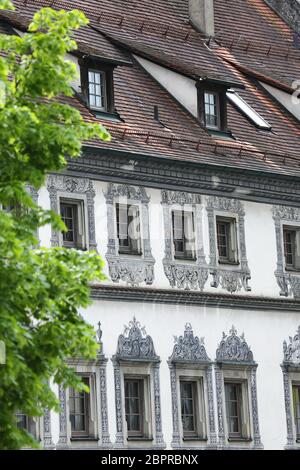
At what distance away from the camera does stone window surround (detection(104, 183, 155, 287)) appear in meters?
42.4

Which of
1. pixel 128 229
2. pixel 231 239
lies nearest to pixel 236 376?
pixel 231 239

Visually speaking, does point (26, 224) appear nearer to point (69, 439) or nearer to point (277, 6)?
point (69, 439)

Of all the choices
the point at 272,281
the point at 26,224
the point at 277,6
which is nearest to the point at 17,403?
the point at 26,224

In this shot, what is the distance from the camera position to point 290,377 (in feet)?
152

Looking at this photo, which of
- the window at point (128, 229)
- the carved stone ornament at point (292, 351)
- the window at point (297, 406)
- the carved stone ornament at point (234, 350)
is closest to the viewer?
the window at point (128, 229)

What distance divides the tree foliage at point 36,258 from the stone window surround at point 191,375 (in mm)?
13187

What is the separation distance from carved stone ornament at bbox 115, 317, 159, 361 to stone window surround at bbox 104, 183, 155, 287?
0.89 metres

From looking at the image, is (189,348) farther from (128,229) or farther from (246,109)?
(246,109)

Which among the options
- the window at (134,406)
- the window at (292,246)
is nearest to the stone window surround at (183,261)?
the window at (134,406)

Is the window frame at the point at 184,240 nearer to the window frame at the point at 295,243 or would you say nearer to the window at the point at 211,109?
the window at the point at 211,109

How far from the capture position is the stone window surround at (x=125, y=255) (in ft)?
139

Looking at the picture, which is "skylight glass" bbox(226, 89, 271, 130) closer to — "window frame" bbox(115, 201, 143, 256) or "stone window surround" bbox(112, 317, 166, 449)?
"window frame" bbox(115, 201, 143, 256)

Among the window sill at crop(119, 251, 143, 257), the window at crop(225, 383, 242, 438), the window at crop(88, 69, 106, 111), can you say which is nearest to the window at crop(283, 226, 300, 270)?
the window at crop(225, 383, 242, 438)

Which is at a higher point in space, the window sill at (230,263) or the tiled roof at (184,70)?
the tiled roof at (184,70)
